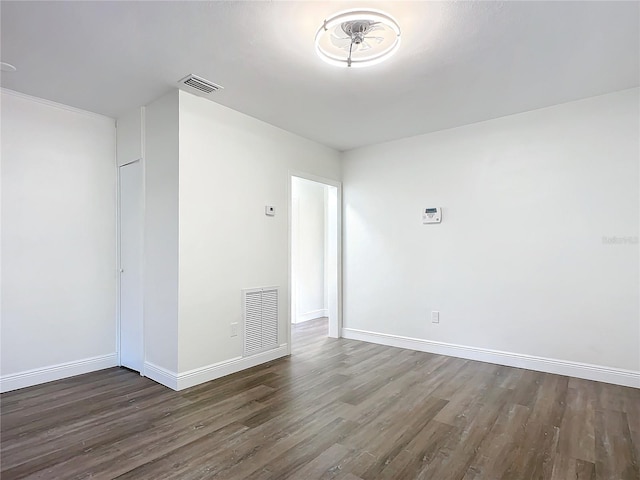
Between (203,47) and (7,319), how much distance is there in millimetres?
2886

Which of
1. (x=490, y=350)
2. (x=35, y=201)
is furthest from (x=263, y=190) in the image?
(x=490, y=350)

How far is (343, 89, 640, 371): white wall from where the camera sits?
3.23 metres

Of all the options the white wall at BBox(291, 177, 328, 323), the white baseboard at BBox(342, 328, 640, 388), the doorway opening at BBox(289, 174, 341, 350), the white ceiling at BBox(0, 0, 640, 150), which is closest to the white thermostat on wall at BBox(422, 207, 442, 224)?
the white ceiling at BBox(0, 0, 640, 150)

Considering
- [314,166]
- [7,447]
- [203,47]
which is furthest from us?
[314,166]

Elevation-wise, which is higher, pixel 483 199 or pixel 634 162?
pixel 634 162

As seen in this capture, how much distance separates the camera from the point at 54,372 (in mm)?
3387

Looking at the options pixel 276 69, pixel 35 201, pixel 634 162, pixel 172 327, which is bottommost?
pixel 172 327

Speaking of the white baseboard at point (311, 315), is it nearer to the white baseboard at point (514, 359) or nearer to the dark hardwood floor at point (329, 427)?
the white baseboard at point (514, 359)

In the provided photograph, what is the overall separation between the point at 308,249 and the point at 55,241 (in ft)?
12.3

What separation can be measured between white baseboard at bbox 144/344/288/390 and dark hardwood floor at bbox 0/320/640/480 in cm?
9

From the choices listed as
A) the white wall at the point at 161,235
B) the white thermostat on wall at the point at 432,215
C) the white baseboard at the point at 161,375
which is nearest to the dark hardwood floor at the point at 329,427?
the white baseboard at the point at 161,375

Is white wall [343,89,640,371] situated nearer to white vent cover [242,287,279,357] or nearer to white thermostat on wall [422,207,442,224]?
white thermostat on wall [422,207,442,224]

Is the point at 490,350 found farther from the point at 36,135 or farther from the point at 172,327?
the point at 36,135

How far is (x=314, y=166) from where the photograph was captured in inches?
183
